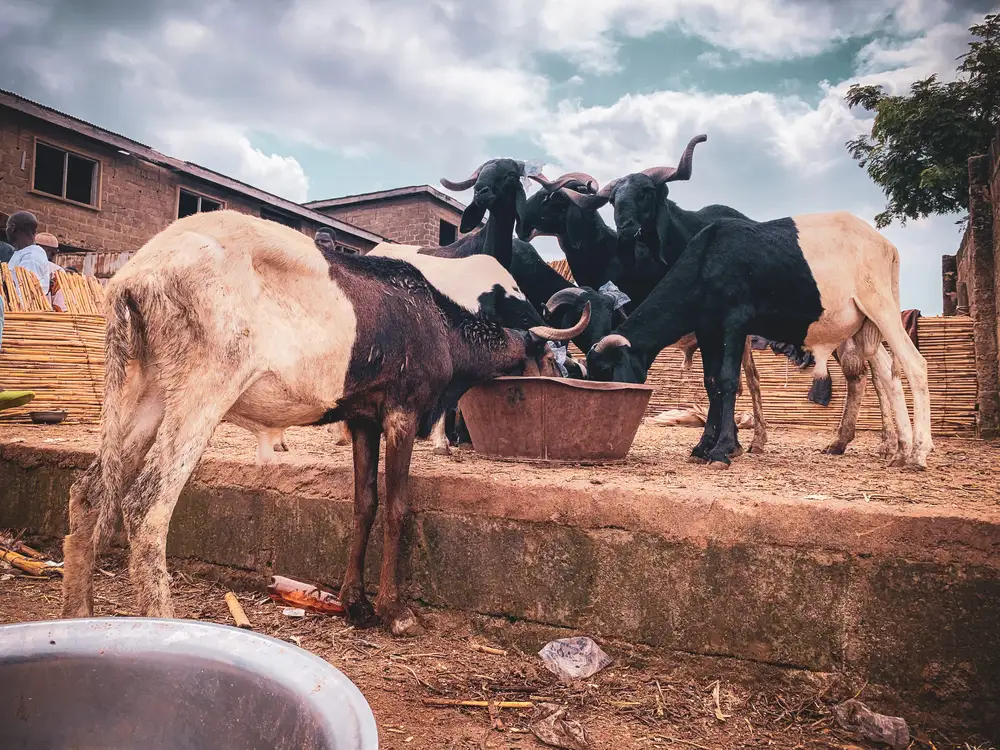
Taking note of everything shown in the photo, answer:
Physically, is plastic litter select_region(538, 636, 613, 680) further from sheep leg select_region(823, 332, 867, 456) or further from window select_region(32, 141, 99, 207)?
window select_region(32, 141, 99, 207)

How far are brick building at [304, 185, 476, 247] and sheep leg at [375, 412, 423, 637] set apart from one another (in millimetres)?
16583

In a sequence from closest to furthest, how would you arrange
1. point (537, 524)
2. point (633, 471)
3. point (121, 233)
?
point (537, 524) < point (633, 471) < point (121, 233)

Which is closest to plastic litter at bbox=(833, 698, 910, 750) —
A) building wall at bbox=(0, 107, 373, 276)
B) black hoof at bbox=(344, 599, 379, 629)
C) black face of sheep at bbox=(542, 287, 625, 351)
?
black hoof at bbox=(344, 599, 379, 629)

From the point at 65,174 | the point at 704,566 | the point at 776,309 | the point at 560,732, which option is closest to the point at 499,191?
the point at 776,309

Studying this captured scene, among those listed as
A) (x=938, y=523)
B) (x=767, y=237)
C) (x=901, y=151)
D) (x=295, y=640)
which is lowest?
(x=295, y=640)

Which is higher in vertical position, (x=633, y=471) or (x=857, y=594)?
(x=633, y=471)

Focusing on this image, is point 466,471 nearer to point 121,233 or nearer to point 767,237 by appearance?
point 767,237

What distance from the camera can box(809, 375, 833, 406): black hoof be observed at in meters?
7.17

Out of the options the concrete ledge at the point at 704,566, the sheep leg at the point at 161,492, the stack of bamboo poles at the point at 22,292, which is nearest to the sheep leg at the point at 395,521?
the concrete ledge at the point at 704,566

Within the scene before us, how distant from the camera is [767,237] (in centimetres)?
421

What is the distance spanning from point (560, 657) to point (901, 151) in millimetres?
21759

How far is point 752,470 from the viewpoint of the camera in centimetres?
367

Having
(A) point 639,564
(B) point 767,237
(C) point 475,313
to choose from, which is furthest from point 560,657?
(B) point 767,237

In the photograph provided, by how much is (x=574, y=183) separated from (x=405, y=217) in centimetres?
1383
